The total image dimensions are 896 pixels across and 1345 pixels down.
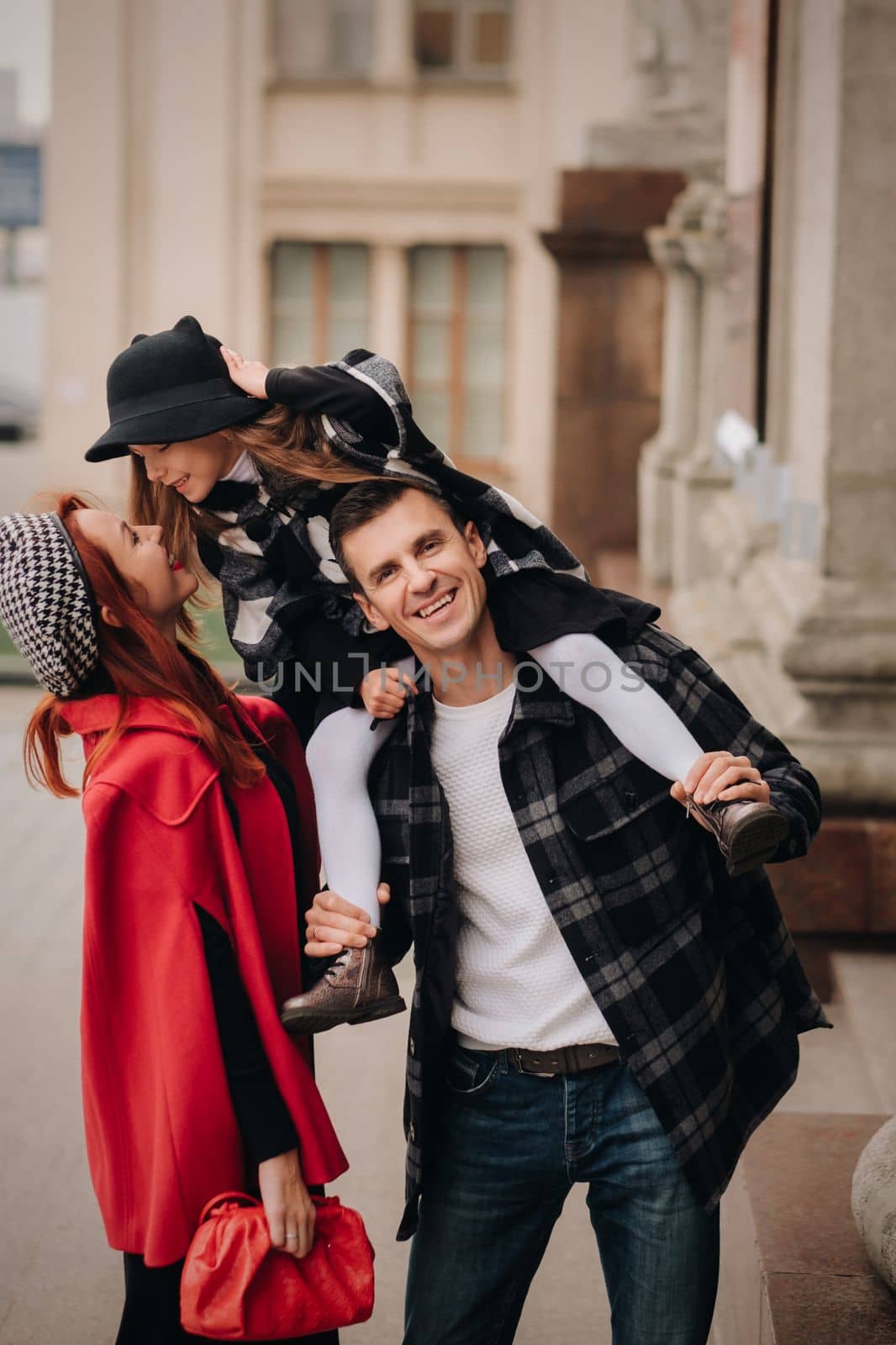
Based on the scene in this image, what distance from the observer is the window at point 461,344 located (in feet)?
78.6

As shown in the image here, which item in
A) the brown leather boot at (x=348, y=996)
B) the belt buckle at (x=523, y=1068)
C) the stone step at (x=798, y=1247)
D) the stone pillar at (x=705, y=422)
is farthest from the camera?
the stone pillar at (x=705, y=422)

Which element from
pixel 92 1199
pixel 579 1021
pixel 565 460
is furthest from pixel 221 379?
pixel 565 460

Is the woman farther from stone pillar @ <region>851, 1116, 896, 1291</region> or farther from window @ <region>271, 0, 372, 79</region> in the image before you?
window @ <region>271, 0, 372, 79</region>

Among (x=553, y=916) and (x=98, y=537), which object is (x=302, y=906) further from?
(x=98, y=537)

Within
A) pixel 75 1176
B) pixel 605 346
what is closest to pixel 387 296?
pixel 605 346

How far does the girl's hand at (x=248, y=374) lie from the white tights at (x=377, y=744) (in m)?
0.49

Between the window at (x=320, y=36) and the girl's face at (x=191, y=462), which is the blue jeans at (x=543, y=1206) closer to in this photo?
the girl's face at (x=191, y=462)

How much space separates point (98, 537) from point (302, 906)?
701 mm

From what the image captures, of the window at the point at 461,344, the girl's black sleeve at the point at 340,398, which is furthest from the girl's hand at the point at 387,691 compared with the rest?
the window at the point at 461,344

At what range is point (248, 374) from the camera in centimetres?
260

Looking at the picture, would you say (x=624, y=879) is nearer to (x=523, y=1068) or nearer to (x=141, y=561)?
(x=523, y=1068)

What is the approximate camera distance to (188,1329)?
245cm

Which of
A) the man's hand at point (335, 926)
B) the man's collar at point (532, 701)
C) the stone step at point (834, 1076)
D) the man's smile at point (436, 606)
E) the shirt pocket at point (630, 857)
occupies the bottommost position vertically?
the stone step at point (834, 1076)

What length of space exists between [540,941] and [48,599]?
0.90 m
